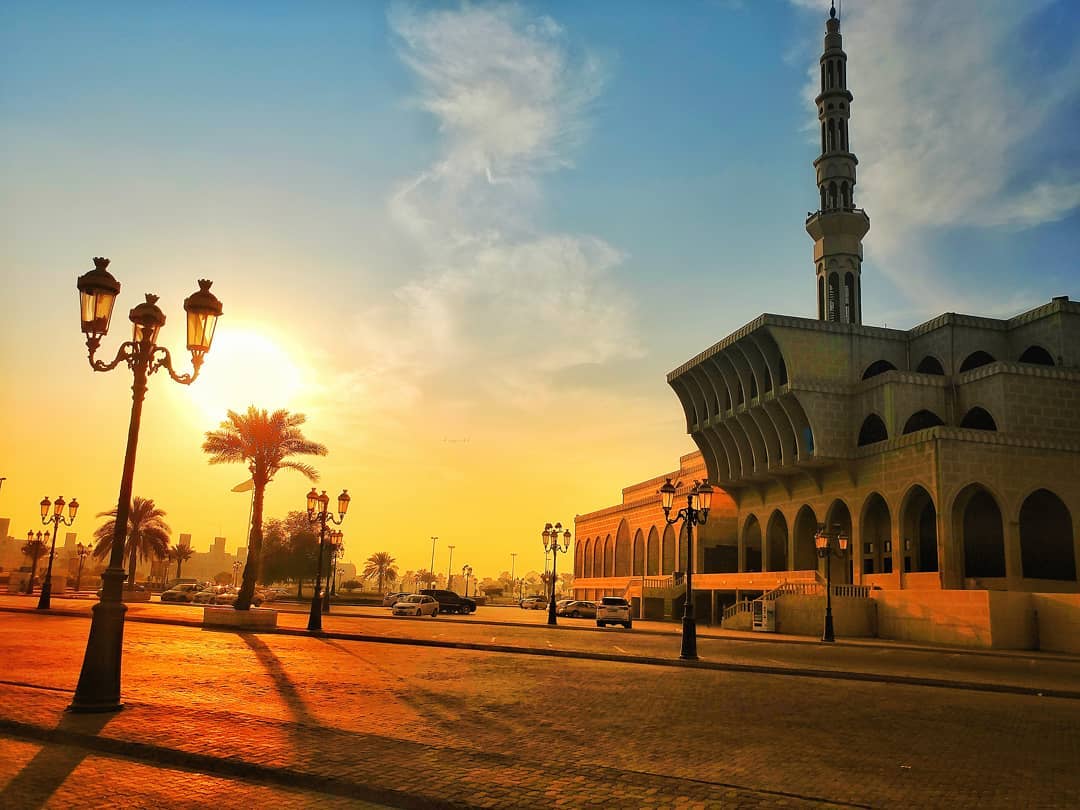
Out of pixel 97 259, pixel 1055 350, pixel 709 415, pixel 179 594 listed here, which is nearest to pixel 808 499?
pixel 709 415

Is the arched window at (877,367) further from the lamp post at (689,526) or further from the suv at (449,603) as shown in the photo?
the lamp post at (689,526)

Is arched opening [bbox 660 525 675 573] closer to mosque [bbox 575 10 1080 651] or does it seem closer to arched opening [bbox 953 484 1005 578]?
mosque [bbox 575 10 1080 651]

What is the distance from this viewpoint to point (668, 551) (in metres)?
74.7

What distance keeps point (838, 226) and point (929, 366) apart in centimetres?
1728

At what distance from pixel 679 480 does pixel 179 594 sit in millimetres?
43662

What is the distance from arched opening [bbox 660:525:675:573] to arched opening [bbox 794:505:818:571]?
56.8 ft

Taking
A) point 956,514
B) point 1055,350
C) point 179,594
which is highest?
point 1055,350

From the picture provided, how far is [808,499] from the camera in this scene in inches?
2098

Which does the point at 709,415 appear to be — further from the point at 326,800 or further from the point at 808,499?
the point at 326,800

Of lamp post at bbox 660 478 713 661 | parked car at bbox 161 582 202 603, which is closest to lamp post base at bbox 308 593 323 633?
lamp post at bbox 660 478 713 661

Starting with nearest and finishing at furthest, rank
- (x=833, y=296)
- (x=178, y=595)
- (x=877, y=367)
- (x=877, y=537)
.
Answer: (x=877, y=537), (x=178, y=595), (x=877, y=367), (x=833, y=296)

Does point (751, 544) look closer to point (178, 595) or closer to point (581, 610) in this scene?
point (581, 610)

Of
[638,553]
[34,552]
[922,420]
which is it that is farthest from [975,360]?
[34,552]

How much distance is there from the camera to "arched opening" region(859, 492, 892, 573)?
48.3m
